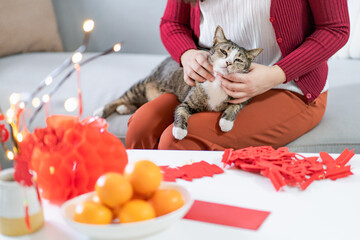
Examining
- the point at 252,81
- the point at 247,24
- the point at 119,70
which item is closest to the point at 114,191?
the point at 252,81

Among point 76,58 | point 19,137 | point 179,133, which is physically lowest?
point 179,133

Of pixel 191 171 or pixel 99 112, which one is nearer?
pixel 191 171

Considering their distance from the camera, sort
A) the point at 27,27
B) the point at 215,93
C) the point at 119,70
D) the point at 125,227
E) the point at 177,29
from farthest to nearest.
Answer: the point at 27,27, the point at 119,70, the point at 177,29, the point at 215,93, the point at 125,227

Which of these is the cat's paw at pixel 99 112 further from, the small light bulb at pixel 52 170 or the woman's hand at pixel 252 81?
the small light bulb at pixel 52 170

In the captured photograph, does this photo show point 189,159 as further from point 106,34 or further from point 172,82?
point 106,34

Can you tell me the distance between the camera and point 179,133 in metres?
1.26

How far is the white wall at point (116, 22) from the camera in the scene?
2445 millimetres

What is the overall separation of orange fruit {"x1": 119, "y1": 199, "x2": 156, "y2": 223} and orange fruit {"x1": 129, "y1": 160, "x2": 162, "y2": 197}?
31 millimetres

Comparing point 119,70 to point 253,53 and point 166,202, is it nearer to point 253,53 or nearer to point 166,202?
point 253,53

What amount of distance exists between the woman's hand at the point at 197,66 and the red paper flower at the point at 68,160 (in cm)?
56

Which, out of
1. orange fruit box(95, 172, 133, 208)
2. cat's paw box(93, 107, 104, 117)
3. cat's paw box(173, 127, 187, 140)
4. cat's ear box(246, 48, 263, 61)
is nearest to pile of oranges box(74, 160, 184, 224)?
orange fruit box(95, 172, 133, 208)

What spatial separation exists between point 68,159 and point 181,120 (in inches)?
21.2

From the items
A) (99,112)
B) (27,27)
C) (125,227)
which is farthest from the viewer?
(27,27)

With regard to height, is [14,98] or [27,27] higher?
[14,98]
